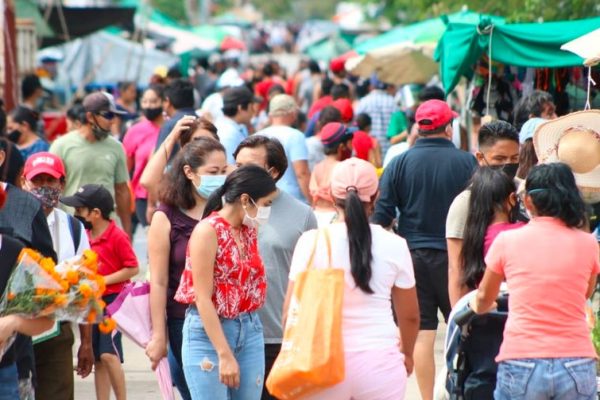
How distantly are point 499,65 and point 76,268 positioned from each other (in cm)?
796

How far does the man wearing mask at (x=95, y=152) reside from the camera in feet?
33.2

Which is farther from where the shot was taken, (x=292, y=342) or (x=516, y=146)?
(x=516, y=146)

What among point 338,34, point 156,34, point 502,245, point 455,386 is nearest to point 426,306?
point 455,386

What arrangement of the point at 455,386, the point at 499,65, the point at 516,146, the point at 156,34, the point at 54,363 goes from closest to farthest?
the point at 455,386 → the point at 54,363 → the point at 516,146 → the point at 499,65 → the point at 156,34

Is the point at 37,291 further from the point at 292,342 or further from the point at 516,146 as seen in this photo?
the point at 516,146

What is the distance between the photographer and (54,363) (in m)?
6.83

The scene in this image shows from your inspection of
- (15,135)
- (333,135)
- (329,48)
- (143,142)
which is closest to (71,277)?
(333,135)

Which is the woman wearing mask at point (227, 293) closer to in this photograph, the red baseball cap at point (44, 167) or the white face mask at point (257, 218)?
the white face mask at point (257, 218)

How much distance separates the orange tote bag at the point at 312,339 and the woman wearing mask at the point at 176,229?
120cm

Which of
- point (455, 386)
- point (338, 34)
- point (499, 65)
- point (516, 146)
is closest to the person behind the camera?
point (455, 386)

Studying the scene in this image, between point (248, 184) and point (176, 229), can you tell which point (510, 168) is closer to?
point (176, 229)

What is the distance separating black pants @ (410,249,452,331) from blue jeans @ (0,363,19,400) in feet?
10.2

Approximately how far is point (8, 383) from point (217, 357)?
38.5 inches

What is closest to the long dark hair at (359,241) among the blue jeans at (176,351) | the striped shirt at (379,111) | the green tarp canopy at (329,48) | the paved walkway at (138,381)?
the blue jeans at (176,351)
